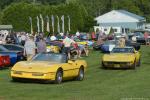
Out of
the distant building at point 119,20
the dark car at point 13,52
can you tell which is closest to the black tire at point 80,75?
the dark car at point 13,52

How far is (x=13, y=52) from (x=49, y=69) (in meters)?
10.6

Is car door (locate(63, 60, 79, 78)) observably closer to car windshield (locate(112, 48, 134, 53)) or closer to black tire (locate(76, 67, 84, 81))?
black tire (locate(76, 67, 84, 81))

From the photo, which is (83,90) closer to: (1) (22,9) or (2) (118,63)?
(2) (118,63)

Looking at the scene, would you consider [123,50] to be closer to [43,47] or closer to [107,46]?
[43,47]

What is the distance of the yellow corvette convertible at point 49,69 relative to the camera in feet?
58.6

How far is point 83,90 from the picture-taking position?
1650 cm

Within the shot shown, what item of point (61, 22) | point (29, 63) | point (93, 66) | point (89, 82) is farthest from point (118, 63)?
point (61, 22)

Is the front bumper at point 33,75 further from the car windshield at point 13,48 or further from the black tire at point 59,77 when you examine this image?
the car windshield at point 13,48

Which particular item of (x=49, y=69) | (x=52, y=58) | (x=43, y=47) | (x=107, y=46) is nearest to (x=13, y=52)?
(x=43, y=47)

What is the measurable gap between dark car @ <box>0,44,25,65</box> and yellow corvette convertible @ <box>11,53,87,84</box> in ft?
26.0

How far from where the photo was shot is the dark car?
90.7ft

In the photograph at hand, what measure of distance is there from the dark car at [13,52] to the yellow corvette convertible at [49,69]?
26.0 feet

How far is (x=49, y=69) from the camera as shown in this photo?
18.0m

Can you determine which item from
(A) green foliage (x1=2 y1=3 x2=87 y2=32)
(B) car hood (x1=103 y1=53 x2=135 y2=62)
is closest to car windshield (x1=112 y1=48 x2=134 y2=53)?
(B) car hood (x1=103 y1=53 x2=135 y2=62)
